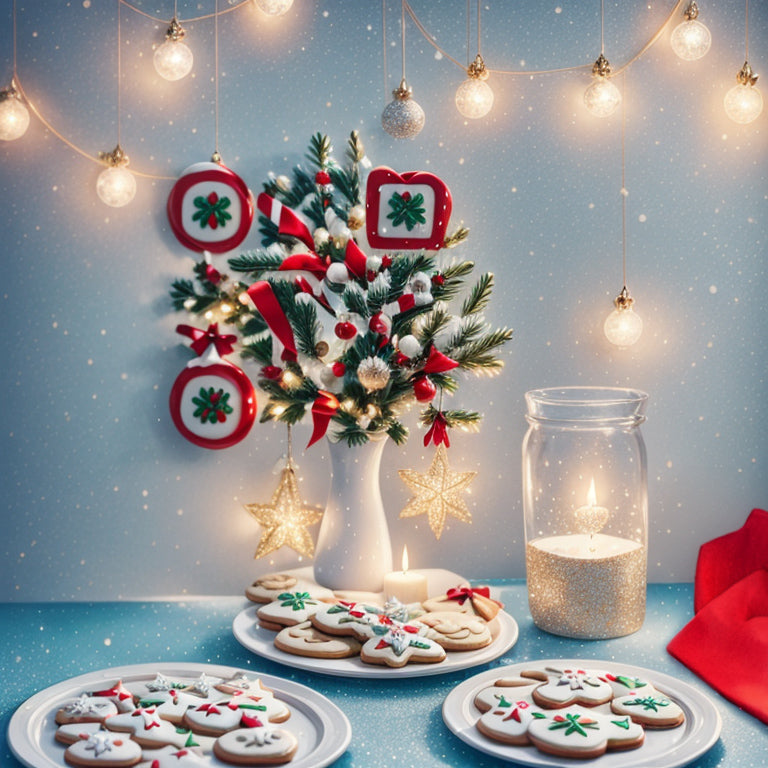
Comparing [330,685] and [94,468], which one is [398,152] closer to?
[94,468]

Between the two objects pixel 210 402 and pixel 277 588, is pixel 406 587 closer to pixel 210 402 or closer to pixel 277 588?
pixel 277 588

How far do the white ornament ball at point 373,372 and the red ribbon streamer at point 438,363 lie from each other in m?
0.06

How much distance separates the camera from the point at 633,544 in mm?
1295

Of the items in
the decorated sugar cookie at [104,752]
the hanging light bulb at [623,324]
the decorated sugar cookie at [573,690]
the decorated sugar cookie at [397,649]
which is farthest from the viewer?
the hanging light bulb at [623,324]

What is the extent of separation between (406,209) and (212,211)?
28 centimetres

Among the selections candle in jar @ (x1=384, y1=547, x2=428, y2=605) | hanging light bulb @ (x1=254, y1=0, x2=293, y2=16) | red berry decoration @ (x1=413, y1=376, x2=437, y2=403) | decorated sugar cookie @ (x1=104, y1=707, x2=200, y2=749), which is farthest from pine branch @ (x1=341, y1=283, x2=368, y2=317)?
decorated sugar cookie @ (x1=104, y1=707, x2=200, y2=749)

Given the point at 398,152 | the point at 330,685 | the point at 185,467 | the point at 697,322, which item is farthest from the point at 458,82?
the point at 330,685

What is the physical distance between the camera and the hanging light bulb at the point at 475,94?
1.38m

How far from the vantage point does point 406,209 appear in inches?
52.2

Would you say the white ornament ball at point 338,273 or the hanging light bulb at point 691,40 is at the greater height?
the hanging light bulb at point 691,40

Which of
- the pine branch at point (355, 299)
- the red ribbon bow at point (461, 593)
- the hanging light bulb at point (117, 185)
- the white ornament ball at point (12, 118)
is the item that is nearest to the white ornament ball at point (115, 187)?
the hanging light bulb at point (117, 185)

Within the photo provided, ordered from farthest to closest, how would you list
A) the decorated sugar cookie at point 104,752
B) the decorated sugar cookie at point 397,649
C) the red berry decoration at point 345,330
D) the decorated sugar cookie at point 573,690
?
the red berry decoration at point 345,330 < the decorated sugar cookie at point 397,649 < the decorated sugar cookie at point 573,690 < the decorated sugar cookie at point 104,752

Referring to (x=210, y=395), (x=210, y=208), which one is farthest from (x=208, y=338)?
(x=210, y=208)

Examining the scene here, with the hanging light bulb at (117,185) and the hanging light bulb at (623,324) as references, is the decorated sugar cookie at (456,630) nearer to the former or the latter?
the hanging light bulb at (623,324)
